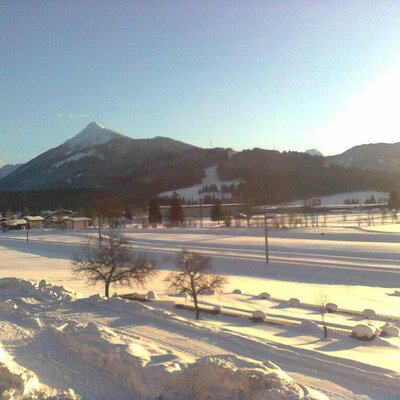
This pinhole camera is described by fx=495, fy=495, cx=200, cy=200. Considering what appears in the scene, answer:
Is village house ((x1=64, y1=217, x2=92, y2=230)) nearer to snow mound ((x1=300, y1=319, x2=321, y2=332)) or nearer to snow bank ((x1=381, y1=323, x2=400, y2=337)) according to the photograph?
snow mound ((x1=300, y1=319, x2=321, y2=332))

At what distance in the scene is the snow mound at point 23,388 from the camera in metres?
7.12

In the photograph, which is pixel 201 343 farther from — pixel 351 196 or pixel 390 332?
pixel 351 196

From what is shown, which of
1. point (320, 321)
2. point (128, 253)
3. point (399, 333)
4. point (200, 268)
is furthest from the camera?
point (128, 253)

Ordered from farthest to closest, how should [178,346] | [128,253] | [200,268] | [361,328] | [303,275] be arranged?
[303,275] < [128,253] < [200,268] < [361,328] < [178,346]

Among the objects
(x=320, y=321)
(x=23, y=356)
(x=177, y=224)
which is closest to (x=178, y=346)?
(x=23, y=356)

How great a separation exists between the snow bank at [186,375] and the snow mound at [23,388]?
4.03ft

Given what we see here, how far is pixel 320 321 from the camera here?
17.5 m

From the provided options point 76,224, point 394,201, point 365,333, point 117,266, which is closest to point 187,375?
point 365,333

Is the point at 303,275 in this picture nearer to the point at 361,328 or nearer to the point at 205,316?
the point at 205,316

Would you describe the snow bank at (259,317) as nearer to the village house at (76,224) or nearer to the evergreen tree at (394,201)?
the village house at (76,224)

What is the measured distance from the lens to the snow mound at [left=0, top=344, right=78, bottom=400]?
7.12m

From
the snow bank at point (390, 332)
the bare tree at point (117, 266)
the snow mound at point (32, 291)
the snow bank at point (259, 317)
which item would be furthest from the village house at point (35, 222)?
the snow bank at point (390, 332)

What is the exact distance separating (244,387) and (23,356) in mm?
4709

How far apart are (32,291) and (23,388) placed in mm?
12417
